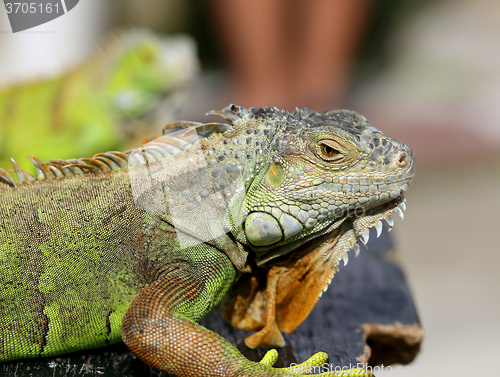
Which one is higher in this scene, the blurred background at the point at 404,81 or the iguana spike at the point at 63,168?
the iguana spike at the point at 63,168

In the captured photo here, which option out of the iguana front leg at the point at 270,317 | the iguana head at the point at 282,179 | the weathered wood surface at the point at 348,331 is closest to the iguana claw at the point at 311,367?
the iguana front leg at the point at 270,317

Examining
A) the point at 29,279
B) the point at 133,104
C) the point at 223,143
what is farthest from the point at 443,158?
the point at 29,279

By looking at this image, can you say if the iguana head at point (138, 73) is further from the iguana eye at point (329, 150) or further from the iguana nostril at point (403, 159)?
the iguana nostril at point (403, 159)

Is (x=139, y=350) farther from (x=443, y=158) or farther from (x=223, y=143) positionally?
(x=443, y=158)

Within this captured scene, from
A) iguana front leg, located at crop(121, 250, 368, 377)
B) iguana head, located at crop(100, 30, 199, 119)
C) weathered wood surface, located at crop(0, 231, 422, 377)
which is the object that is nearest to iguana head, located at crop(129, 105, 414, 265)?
iguana front leg, located at crop(121, 250, 368, 377)

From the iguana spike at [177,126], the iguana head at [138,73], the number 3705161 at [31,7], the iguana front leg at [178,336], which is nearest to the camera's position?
the iguana front leg at [178,336]

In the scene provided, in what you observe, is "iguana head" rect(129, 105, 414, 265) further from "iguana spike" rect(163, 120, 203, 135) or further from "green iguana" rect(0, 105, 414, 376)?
"iguana spike" rect(163, 120, 203, 135)
